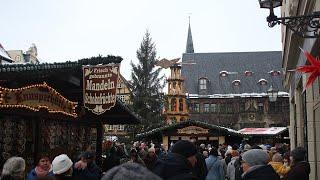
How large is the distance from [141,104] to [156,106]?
6.07 ft

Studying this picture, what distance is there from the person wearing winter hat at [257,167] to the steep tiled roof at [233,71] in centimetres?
6244

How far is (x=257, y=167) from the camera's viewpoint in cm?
501

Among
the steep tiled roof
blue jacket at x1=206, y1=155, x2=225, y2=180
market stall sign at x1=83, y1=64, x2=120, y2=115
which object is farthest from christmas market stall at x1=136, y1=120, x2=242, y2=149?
the steep tiled roof

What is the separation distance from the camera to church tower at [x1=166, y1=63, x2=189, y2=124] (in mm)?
57125

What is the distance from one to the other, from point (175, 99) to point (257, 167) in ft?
173

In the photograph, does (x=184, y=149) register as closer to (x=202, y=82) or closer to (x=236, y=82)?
(x=202, y=82)

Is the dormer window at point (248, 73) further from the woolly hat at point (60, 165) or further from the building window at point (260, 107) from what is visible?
the woolly hat at point (60, 165)

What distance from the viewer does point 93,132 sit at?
65.3ft

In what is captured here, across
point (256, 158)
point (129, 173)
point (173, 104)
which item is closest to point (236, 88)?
point (173, 104)

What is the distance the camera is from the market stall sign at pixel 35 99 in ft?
35.2

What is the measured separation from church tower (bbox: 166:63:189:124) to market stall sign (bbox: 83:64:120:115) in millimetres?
44122

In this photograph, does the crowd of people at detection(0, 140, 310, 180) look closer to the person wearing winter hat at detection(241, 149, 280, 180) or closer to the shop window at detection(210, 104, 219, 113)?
the person wearing winter hat at detection(241, 149, 280, 180)

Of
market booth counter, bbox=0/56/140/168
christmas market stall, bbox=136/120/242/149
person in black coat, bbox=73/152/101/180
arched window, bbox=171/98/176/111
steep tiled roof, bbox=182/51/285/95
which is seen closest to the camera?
person in black coat, bbox=73/152/101/180

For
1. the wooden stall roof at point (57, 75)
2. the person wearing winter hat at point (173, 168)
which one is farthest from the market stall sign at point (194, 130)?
the person wearing winter hat at point (173, 168)
